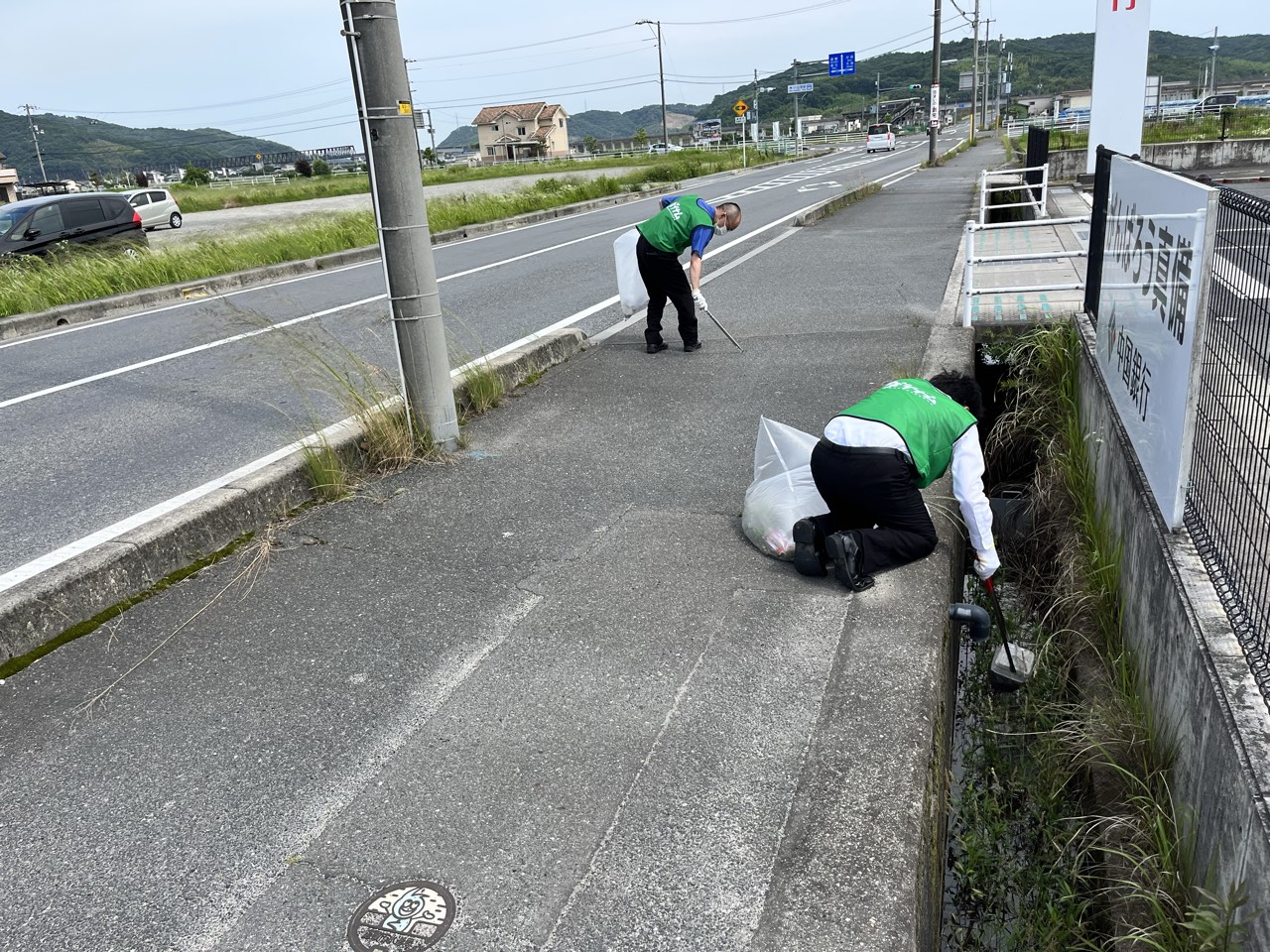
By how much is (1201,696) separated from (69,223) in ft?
60.1

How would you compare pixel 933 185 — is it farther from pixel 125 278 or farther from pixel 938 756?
pixel 938 756

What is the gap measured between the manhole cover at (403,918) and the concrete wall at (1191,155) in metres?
25.8

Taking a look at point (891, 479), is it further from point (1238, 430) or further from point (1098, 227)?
point (1098, 227)

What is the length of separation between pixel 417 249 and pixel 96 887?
3.70 m

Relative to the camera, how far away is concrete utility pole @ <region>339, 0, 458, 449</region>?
5082 millimetres

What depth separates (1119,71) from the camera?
1194cm

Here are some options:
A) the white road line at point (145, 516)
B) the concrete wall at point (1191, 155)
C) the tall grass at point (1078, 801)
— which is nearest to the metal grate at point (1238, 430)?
the tall grass at point (1078, 801)


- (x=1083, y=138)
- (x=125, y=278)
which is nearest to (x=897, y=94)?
(x=1083, y=138)

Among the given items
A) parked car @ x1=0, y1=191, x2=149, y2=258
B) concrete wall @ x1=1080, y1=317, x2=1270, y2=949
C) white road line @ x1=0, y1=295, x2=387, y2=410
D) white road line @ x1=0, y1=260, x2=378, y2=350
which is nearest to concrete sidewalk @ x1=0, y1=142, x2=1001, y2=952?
concrete wall @ x1=1080, y1=317, x2=1270, y2=949

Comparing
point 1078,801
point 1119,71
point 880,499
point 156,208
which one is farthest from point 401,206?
point 156,208

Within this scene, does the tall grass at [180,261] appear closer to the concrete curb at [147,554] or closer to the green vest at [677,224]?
the green vest at [677,224]

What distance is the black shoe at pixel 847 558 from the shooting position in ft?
12.7

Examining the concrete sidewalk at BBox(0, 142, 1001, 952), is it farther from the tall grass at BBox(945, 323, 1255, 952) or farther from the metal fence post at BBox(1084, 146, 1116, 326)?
the metal fence post at BBox(1084, 146, 1116, 326)

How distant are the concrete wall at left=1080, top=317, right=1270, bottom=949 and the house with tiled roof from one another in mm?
115486
